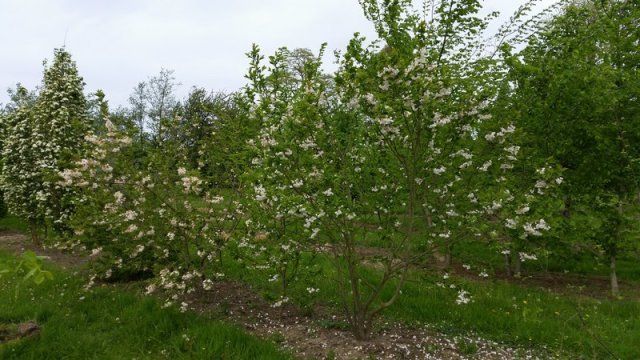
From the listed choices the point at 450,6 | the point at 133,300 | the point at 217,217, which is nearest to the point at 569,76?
the point at 450,6

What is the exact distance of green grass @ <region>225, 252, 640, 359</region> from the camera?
6289mm

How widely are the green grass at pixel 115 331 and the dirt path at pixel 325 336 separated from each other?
50 centimetres

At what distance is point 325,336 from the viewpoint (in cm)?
624

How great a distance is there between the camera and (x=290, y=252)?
21.4 feet

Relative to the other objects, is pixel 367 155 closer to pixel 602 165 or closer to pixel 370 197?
pixel 370 197

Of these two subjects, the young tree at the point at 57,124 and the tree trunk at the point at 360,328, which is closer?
the tree trunk at the point at 360,328

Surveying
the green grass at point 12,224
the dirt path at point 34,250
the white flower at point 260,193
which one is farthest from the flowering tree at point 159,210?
the green grass at point 12,224

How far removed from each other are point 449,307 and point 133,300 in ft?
18.8

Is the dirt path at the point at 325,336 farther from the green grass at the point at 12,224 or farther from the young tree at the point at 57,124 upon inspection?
the green grass at the point at 12,224

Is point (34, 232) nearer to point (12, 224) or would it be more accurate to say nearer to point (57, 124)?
point (57, 124)

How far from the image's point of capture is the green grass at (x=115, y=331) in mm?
5855

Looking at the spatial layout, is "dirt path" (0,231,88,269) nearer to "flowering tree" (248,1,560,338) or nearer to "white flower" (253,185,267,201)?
"white flower" (253,185,267,201)

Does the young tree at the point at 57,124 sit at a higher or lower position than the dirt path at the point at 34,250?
higher

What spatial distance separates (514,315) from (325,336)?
3317mm
